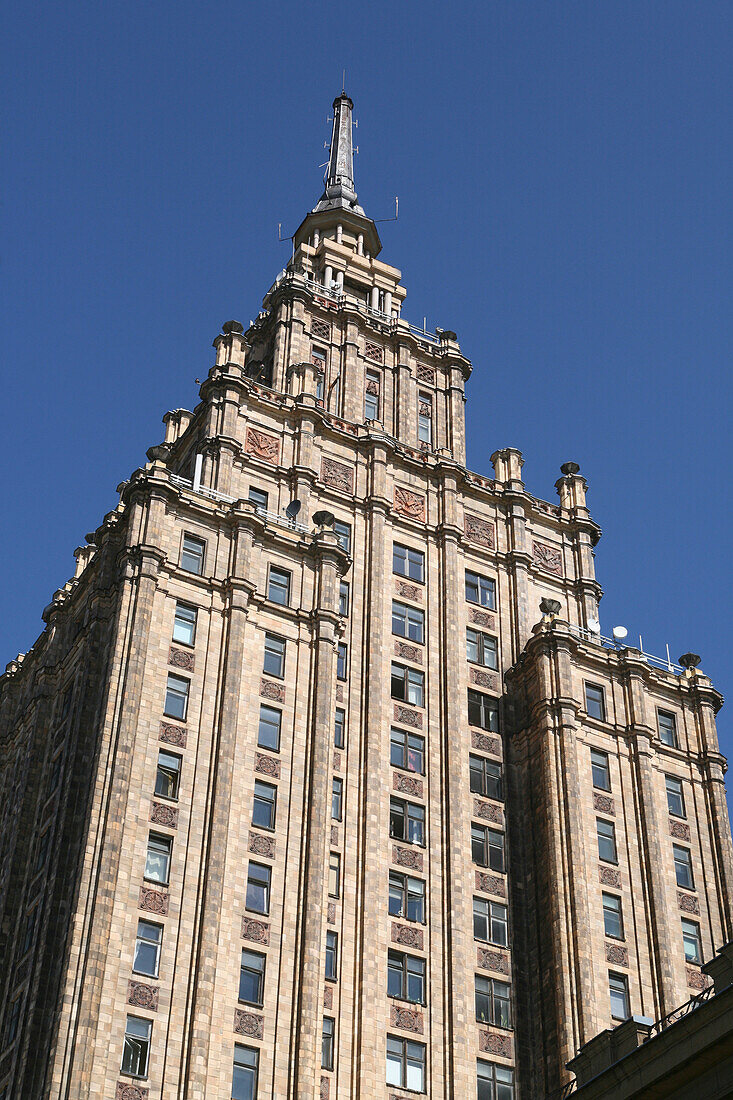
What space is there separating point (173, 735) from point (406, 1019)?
15.7 metres

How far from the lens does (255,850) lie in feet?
203

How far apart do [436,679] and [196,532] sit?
1487 centimetres

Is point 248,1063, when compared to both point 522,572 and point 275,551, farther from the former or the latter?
point 522,572

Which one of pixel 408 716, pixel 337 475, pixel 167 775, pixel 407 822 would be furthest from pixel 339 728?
pixel 337 475

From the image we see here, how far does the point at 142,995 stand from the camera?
55344mm

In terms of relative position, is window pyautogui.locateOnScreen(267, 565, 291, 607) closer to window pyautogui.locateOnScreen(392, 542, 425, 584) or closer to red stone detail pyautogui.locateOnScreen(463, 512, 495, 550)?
window pyautogui.locateOnScreen(392, 542, 425, 584)

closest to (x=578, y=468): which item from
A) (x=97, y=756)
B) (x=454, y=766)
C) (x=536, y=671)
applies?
(x=536, y=671)

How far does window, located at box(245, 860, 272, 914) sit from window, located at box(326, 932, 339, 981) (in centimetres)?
445

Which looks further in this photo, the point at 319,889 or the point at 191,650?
the point at 191,650

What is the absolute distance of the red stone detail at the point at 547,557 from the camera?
86562 millimetres

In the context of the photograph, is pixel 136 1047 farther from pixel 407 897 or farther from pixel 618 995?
pixel 618 995

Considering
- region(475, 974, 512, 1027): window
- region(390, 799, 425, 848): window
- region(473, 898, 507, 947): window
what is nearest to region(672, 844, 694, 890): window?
region(473, 898, 507, 947): window

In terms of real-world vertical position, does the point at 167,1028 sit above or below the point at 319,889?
below

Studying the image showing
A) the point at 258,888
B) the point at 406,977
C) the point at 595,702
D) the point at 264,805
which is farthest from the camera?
the point at 595,702
